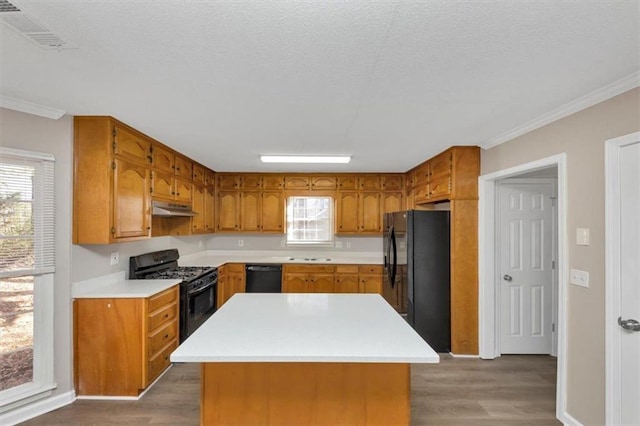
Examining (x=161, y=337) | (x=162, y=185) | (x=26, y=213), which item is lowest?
(x=161, y=337)

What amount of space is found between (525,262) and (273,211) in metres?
3.57

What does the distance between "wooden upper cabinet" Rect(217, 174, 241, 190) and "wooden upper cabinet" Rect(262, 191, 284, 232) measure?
1.60ft

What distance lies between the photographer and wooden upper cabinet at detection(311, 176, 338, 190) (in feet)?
16.9

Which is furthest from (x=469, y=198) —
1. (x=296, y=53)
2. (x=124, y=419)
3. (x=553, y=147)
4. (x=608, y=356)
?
(x=124, y=419)

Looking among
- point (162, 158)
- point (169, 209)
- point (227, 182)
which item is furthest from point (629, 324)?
point (227, 182)

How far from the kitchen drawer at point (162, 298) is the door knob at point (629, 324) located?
3.38 metres

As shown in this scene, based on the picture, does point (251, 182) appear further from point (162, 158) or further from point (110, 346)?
point (110, 346)

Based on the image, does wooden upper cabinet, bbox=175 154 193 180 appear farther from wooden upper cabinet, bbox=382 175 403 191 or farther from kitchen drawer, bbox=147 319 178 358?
wooden upper cabinet, bbox=382 175 403 191

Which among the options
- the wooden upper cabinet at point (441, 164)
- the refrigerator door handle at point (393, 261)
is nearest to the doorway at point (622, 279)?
the wooden upper cabinet at point (441, 164)

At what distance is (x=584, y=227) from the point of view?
84.1 inches

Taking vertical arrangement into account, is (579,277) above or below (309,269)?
above

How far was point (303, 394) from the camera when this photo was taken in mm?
1752

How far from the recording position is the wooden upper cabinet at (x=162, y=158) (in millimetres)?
3260

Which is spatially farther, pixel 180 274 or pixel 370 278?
pixel 370 278
